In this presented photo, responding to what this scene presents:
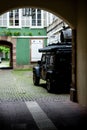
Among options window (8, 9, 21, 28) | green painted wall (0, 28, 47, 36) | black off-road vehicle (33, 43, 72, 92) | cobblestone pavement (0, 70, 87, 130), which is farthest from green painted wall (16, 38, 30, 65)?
cobblestone pavement (0, 70, 87, 130)

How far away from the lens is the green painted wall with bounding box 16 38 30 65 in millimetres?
36938

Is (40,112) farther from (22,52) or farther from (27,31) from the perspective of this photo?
(27,31)

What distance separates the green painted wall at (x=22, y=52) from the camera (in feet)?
121

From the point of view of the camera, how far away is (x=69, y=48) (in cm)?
1722

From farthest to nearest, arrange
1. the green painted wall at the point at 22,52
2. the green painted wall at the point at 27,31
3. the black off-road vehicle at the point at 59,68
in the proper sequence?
1. the green painted wall at the point at 27,31
2. the green painted wall at the point at 22,52
3. the black off-road vehicle at the point at 59,68

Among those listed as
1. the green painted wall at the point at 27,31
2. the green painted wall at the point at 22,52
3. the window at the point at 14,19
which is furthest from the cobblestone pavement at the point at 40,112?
the window at the point at 14,19

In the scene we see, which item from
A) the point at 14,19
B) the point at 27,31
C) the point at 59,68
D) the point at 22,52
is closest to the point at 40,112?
the point at 59,68

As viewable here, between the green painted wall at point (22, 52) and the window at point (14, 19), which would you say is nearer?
the green painted wall at point (22, 52)

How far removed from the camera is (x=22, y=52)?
37.1 meters

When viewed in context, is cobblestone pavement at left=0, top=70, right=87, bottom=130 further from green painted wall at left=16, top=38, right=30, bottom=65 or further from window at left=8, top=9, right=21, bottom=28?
window at left=8, top=9, right=21, bottom=28

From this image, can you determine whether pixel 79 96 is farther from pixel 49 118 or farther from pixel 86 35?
pixel 49 118

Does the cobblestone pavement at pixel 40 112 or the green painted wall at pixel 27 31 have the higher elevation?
the green painted wall at pixel 27 31

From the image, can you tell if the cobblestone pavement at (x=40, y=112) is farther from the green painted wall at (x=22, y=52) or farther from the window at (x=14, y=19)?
the window at (x=14, y=19)

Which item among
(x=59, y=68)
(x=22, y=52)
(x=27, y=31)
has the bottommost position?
(x=59, y=68)
